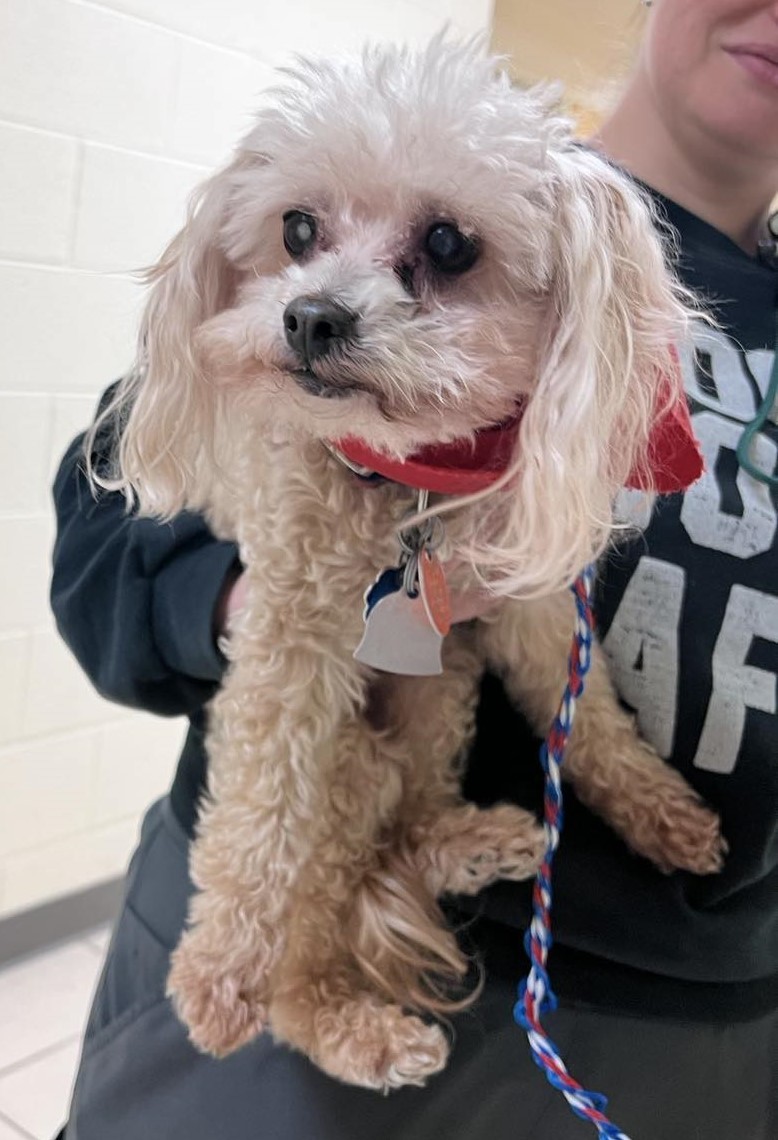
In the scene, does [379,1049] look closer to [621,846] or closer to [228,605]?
[621,846]

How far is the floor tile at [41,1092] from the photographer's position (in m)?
1.55

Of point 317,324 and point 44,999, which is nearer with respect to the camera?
point 317,324

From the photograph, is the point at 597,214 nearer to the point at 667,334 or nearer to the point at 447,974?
the point at 667,334

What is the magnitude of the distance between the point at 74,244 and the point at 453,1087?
131cm

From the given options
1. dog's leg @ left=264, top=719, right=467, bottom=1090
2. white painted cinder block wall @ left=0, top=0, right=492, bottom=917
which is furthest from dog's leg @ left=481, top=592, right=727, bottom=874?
white painted cinder block wall @ left=0, top=0, right=492, bottom=917

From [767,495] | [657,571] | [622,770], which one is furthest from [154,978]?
[767,495]

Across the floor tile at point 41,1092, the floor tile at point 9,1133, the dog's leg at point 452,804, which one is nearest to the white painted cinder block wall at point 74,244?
the floor tile at point 41,1092

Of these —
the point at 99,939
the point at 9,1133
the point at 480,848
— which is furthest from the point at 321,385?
the point at 99,939

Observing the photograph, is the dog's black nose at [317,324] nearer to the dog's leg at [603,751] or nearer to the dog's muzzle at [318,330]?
the dog's muzzle at [318,330]

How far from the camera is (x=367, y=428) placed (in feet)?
2.26

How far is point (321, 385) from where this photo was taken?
2.20ft

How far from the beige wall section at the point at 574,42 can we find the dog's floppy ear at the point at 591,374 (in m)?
0.18

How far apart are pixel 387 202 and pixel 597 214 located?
0.14 meters

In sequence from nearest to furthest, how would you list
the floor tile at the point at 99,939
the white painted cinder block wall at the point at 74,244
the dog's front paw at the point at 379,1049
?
1. the dog's front paw at the point at 379,1049
2. the white painted cinder block wall at the point at 74,244
3. the floor tile at the point at 99,939
